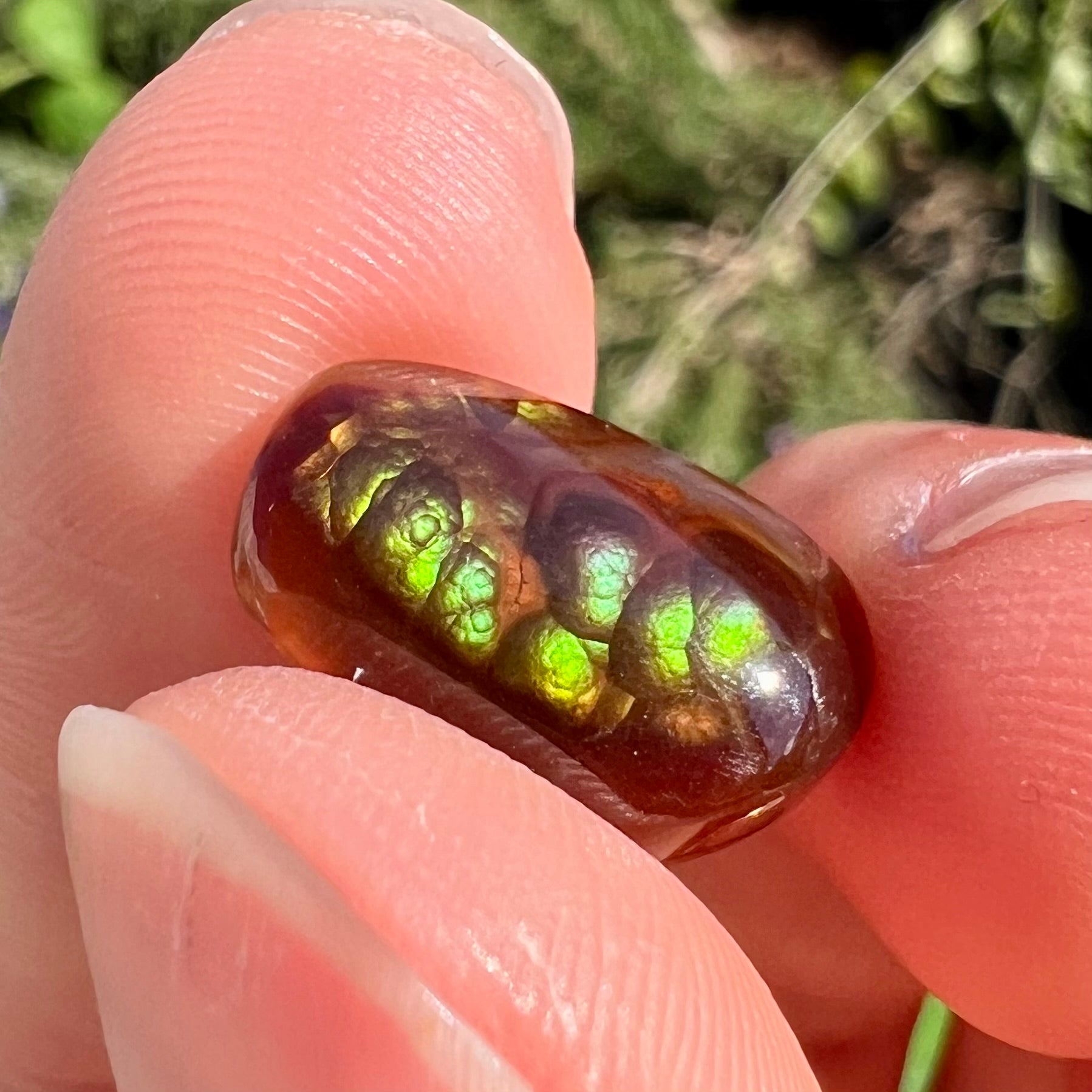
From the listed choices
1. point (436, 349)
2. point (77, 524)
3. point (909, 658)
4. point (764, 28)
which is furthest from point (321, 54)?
point (764, 28)

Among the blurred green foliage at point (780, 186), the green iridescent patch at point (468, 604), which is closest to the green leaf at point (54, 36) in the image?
the blurred green foliage at point (780, 186)

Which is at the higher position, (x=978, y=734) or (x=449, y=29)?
(x=449, y=29)

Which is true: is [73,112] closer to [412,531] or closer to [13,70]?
[13,70]

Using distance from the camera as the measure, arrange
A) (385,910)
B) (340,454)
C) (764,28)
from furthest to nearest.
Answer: (764,28) → (340,454) → (385,910)

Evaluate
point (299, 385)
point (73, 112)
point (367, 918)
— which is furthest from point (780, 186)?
point (367, 918)

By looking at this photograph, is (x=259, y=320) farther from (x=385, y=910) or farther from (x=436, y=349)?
(x=385, y=910)

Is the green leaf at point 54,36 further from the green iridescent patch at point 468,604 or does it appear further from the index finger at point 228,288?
the green iridescent patch at point 468,604
